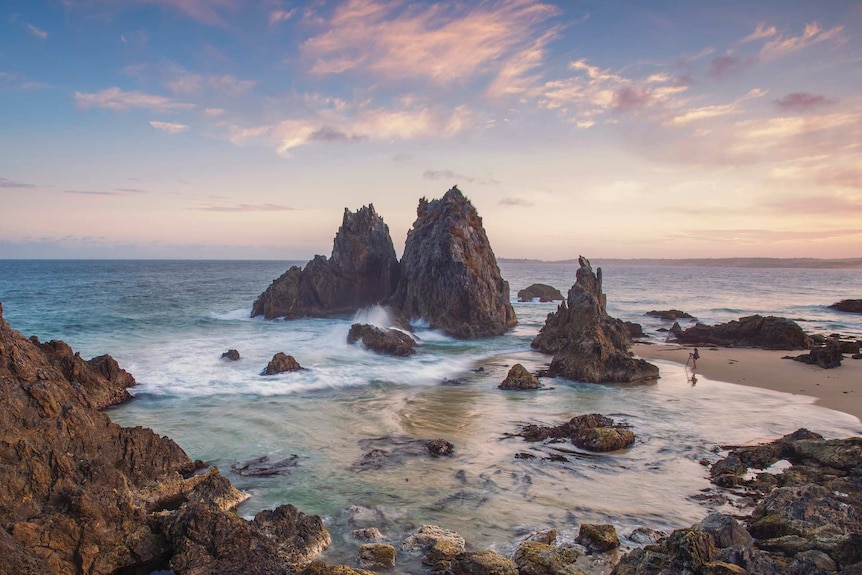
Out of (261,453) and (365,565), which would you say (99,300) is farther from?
(365,565)

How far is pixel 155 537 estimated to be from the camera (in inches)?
357

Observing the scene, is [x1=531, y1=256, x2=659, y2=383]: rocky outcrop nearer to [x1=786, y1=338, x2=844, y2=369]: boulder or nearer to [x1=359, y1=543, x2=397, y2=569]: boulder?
[x1=786, y1=338, x2=844, y2=369]: boulder

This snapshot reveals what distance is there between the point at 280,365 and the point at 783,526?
68.4 feet

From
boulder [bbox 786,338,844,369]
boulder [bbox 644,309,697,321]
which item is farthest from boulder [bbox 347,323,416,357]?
boulder [bbox 644,309,697,321]

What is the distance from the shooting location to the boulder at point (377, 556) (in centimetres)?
898

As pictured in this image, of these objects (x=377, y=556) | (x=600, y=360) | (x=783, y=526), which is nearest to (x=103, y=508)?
(x=377, y=556)

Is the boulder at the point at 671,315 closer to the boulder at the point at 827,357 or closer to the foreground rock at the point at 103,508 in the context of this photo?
the boulder at the point at 827,357

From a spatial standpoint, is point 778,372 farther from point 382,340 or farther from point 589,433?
point 382,340

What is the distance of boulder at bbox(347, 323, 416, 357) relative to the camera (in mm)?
30625

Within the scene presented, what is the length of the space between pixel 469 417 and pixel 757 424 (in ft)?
31.3

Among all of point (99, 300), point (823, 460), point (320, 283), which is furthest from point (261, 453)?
point (99, 300)

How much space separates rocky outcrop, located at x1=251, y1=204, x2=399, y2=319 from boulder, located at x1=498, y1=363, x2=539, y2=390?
28570 millimetres

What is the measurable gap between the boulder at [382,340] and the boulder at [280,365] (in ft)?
20.2

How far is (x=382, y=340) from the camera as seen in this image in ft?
102
